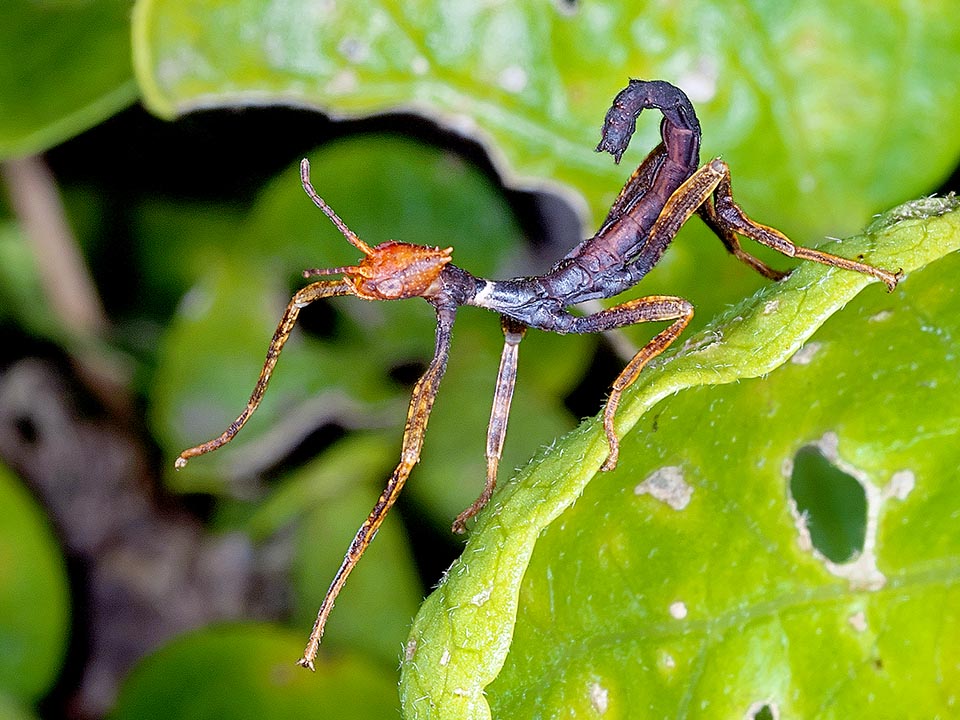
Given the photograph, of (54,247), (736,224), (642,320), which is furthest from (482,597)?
(54,247)

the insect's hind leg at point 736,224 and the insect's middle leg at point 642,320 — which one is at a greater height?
the insect's hind leg at point 736,224

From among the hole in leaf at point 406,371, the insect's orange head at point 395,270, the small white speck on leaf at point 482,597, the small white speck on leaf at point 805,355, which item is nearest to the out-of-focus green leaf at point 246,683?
the hole in leaf at point 406,371

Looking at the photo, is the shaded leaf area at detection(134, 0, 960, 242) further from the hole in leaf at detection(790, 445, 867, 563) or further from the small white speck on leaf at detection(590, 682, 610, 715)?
the small white speck on leaf at detection(590, 682, 610, 715)

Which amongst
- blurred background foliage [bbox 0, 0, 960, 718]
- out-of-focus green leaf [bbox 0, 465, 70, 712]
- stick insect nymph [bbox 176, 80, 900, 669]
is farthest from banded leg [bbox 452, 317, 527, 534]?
out-of-focus green leaf [bbox 0, 465, 70, 712]

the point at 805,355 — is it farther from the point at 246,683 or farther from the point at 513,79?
the point at 246,683

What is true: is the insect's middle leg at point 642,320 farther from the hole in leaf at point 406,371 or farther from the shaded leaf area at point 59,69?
the shaded leaf area at point 59,69

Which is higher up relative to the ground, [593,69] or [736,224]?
[593,69]
